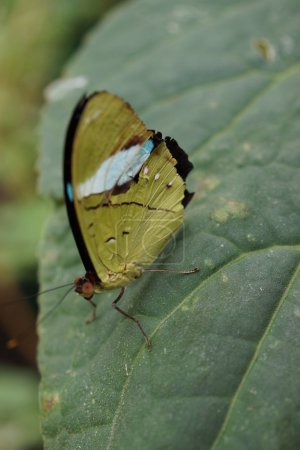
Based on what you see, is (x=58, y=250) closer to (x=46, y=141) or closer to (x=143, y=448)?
(x=46, y=141)

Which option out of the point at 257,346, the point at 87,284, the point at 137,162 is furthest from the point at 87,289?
the point at 257,346

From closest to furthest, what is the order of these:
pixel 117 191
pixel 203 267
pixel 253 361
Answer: pixel 253 361 → pixel 203 267 → pixel 117 191

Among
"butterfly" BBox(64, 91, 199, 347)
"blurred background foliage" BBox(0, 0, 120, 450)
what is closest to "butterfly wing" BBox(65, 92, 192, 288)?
"butterfly" BBox(64, 91, 199, 347)

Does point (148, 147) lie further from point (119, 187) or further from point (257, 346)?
point (257, 346)

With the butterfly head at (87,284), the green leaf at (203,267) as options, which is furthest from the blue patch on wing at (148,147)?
the butterfly head at (87,284)

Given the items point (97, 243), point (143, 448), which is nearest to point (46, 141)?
point (97, 243)

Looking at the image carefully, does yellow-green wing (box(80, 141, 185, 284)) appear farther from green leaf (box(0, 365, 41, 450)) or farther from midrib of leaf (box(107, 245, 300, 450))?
green leaf (box(0, 365, 41, 450))
